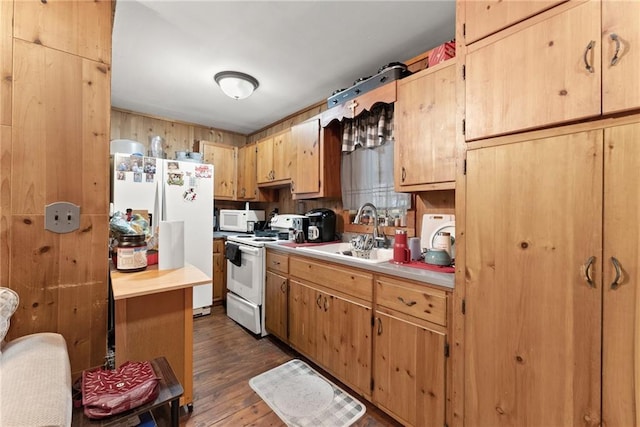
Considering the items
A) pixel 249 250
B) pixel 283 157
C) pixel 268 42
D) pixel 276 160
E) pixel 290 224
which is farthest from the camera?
pixel 276 160

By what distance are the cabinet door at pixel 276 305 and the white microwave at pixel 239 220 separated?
129 cm

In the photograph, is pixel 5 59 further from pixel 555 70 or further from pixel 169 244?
pixel 555 70

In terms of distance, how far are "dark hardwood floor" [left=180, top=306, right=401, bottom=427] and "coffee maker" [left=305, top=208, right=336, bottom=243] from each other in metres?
1.03

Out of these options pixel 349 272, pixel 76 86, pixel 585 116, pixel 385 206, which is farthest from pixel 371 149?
pixel 76 86

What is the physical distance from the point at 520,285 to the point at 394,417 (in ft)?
3.47

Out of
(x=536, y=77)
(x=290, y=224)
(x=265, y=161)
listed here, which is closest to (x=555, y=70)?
(x=536, y=77)

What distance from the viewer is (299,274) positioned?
2285 mm

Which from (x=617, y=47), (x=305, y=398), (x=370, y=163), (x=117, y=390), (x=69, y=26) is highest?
(x=69, y=26)

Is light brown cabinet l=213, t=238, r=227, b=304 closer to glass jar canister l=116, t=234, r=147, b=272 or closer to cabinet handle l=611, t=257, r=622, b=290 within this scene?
glass jar canister l=116, t=234, r=147, b=272

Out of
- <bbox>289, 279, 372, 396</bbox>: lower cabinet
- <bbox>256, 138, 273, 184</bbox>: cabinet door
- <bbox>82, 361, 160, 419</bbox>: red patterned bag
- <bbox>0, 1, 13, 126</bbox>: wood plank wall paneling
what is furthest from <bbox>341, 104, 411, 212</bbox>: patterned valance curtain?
<bbox>0, 1, 13, 126</bbox>: wood plank wall paneling

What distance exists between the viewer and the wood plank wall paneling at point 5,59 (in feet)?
3.49

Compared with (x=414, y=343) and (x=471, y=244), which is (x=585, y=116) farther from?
(x=414, y=343)

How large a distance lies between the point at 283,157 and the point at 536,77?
101 inches

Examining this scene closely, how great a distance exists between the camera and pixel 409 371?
150cm
